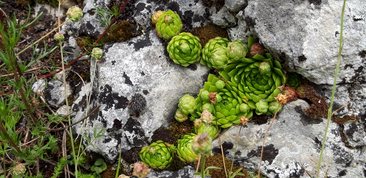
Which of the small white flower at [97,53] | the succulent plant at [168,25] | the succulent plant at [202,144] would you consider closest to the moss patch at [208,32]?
the succulent plant at [168,25]

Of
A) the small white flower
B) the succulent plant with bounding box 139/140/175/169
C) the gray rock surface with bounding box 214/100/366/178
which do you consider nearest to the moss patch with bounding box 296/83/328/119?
the gray rock surface with bounding box 214/100/366/178

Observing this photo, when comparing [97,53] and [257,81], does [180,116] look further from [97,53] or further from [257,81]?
[97,53]

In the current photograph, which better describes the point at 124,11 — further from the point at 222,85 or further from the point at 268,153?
the point at 268,153

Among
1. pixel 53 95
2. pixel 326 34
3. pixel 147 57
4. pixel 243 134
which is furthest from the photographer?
pixel 53 95

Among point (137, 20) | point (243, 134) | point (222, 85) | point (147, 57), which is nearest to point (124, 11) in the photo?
point (137, 20)

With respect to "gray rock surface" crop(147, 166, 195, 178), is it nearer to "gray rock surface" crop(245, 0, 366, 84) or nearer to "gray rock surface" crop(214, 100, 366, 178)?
"gray rock surface" crop(214, 100, 366, 178)

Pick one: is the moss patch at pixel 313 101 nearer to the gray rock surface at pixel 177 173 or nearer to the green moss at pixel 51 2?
the gray rock surface at pixel 177 173
